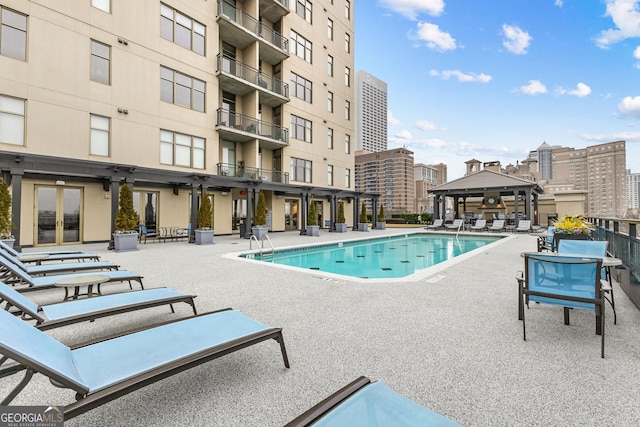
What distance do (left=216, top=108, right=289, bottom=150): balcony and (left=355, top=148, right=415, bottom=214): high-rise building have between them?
323 ft

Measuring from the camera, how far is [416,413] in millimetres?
1460

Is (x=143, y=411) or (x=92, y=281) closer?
(x=143, y=411)

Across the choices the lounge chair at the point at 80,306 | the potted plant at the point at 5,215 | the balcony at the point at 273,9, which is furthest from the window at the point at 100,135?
the balcony at the point at 273,9

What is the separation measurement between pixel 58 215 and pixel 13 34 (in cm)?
661

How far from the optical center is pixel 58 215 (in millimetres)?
12133

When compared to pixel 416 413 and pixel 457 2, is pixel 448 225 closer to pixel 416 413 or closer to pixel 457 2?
pixel 457 2

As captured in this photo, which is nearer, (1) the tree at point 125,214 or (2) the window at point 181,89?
(1) the tree at point 125,214

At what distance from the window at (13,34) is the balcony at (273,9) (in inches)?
477

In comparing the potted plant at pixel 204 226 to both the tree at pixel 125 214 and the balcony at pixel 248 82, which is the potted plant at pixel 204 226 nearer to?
the tree at pixel 125 214

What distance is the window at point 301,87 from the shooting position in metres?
20.6

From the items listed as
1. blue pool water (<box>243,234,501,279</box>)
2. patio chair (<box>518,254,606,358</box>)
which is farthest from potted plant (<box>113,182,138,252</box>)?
patio chair (<box>518,254,606,358</box>)

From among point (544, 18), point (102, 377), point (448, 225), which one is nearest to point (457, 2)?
point (544, 18)

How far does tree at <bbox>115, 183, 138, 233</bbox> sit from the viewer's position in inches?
416

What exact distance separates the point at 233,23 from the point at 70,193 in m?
11.6
